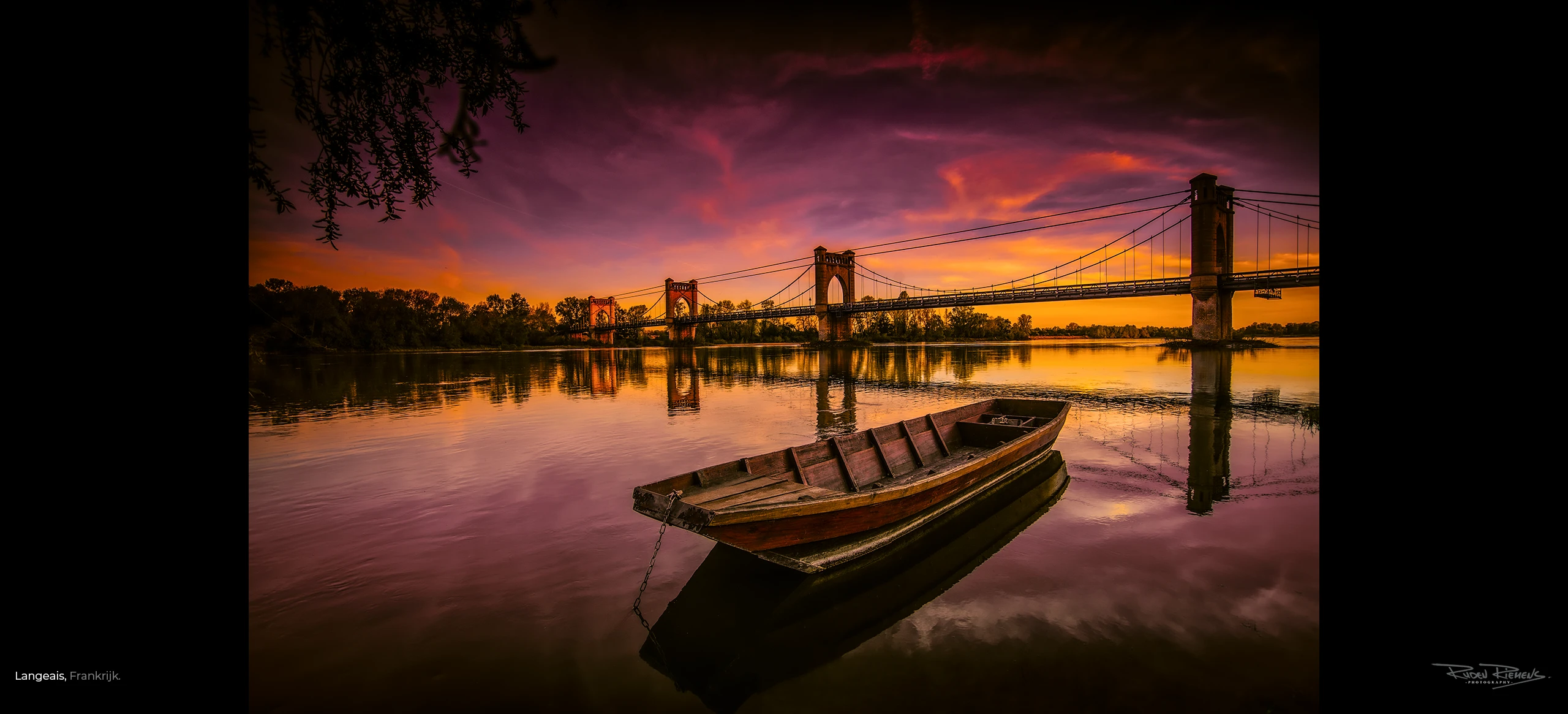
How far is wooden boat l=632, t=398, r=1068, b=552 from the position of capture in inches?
187

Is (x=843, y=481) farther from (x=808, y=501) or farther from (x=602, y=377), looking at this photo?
(x=602, y=377)

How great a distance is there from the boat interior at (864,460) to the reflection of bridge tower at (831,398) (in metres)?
4.60

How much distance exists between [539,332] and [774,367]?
72.4 m

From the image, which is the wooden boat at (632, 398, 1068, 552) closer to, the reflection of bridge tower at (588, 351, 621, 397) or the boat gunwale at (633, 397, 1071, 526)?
the boat gunwale at (633, 397, 1071, 526)

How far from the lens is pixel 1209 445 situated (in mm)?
12695

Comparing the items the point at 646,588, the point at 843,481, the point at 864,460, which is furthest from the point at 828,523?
the point at 864,460

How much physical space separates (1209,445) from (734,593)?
1281 centimetres

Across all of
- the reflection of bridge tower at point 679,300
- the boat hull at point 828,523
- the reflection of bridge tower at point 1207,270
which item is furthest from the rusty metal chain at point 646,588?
the reflection of bridge tower at point 679,300

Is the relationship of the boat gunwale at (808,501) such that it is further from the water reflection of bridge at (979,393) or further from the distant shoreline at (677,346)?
the distant shoreline at (677,346)
